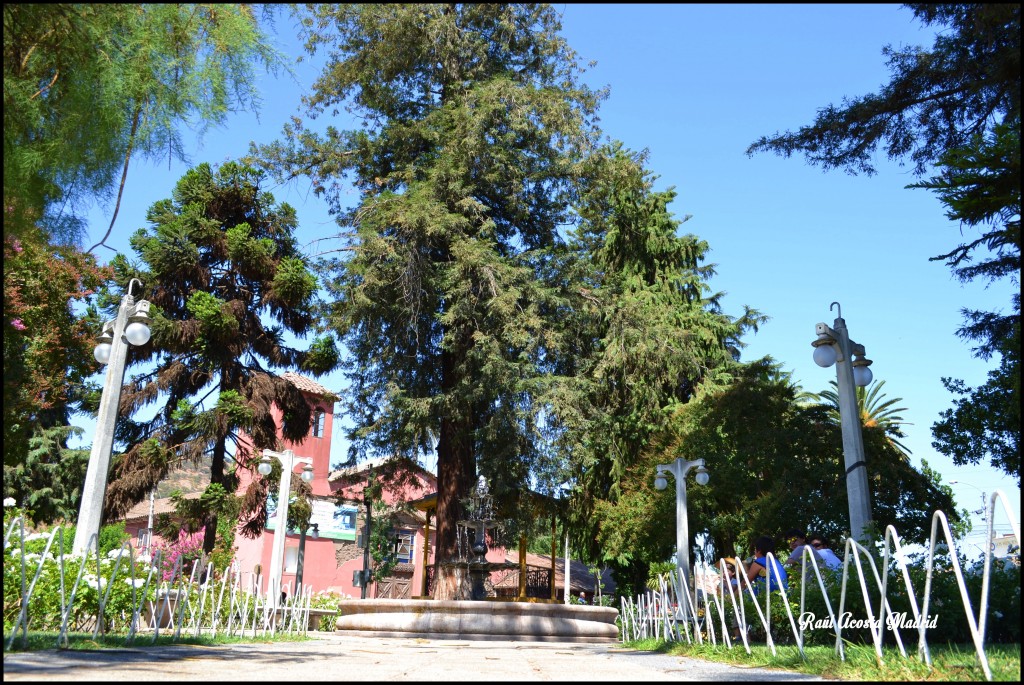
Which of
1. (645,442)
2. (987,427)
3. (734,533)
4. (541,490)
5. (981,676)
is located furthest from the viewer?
(645,442)

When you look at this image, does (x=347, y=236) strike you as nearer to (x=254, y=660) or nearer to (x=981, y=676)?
(x=254, y=660)

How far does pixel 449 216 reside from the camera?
56.7ft

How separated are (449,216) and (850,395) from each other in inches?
389

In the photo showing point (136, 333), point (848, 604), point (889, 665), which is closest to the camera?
point (889, 665)

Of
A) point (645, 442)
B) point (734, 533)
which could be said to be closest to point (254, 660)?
point (734, 533)

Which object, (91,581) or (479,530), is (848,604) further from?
(479,530)

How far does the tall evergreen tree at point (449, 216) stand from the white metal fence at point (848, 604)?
5.54 meters

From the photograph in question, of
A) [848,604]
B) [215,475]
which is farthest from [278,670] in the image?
[215,475]

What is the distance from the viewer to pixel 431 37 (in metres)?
19.1

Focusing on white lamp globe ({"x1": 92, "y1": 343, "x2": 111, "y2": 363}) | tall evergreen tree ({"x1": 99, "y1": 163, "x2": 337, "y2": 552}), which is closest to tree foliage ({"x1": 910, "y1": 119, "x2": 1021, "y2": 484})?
white lamp globe ({"x1": 92, "y1": 343, "x2": 111, "y2": 363})

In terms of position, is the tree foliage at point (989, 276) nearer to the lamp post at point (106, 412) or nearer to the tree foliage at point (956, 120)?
the tree foliage at point (956, 120)

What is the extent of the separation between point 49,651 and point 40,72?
3.59 m

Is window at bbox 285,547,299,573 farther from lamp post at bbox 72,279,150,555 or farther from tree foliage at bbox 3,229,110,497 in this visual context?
lamp post at bbox 72,279,150,555

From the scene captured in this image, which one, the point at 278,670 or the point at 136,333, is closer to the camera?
the point at 278,670
